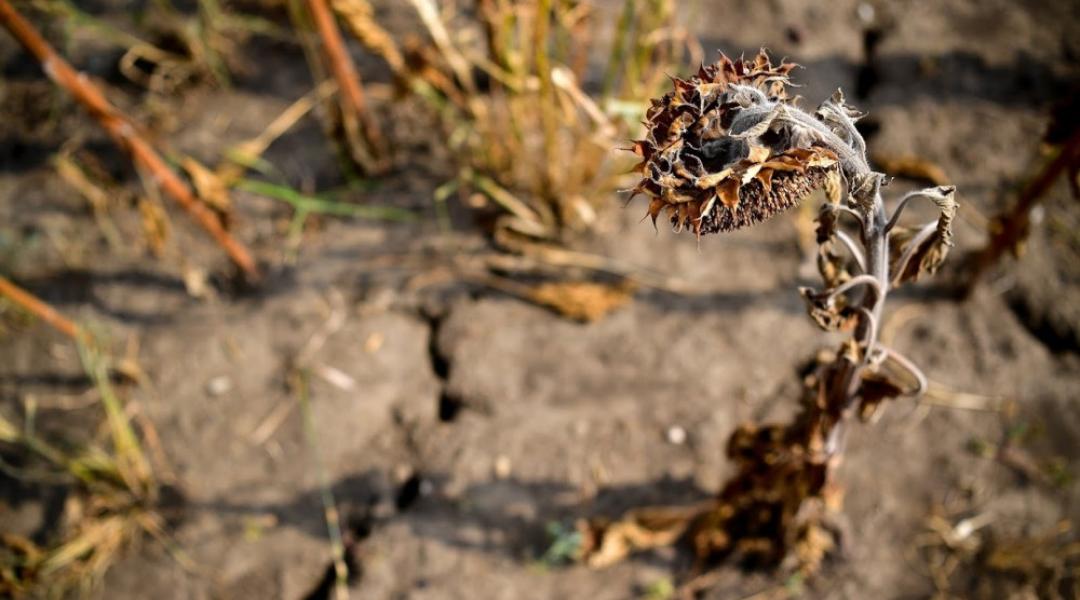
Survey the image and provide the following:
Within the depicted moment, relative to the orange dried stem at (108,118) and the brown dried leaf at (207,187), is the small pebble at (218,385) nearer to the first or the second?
the orange dried stem at (108,118)

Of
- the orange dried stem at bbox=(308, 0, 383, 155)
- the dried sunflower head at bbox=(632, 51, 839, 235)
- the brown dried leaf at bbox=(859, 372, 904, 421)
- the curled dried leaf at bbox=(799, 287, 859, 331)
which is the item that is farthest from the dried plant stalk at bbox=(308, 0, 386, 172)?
the brown dried leaf at bbox=(859, 372, 904, 421)

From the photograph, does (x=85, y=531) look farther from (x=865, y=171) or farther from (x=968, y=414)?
(x=968, y=414)

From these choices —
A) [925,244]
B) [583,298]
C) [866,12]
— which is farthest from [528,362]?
[866,12]

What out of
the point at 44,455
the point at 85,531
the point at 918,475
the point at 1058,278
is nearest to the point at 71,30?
the point at 44,455

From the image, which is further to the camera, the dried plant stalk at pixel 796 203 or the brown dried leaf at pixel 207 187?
the brown dried leaf at pixel 207 187

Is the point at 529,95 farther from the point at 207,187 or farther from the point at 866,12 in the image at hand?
the point at 866,12

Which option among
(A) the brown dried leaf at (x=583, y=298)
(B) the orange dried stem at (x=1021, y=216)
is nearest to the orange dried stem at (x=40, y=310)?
(A) the brown dried leaf at (x=583, y=298)

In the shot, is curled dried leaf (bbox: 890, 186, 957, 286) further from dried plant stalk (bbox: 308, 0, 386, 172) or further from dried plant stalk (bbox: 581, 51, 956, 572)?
dried plant stalk (bbox: 308, 0, 386, 172)
